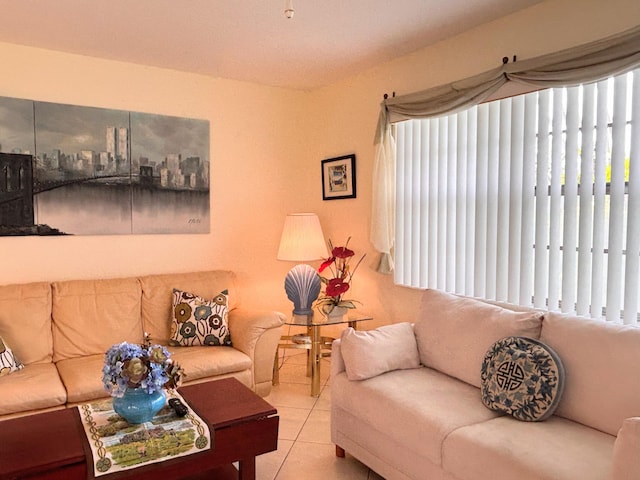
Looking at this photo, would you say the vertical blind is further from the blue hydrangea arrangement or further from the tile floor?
the blue hydrangea arrangement

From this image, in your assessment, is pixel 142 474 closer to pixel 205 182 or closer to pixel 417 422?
pixel 417 422

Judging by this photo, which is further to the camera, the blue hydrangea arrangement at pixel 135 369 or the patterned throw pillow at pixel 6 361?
the patterned throw pillow at pixel 6 361

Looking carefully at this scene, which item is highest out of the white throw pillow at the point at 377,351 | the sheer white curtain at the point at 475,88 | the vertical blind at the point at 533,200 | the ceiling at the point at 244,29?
the ceiling at the point at 244,29

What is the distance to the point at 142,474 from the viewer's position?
1.95m

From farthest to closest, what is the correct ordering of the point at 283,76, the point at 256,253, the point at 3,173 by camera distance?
the point at 256,253 → the point at 283,76 → the point at 3,173

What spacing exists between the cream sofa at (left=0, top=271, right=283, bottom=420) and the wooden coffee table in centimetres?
59

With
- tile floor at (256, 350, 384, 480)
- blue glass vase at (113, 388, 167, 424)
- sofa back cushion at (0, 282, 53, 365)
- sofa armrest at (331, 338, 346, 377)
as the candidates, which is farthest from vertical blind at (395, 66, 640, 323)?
sofa back cushion at (0, 282, 53, 365)

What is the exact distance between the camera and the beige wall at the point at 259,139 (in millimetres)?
3179

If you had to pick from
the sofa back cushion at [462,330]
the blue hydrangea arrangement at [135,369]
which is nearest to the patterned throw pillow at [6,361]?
the blue hydrangea arrangement at [135,369]

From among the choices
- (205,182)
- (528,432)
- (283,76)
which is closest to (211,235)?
(205,182)

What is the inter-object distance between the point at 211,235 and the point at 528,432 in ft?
9.60

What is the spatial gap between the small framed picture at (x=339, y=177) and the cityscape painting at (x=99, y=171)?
40.5 inches

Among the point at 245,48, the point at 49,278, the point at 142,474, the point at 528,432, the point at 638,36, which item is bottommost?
the point at 142,474

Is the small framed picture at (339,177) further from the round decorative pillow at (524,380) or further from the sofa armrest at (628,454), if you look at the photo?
the sofa armrest at (628,454)
